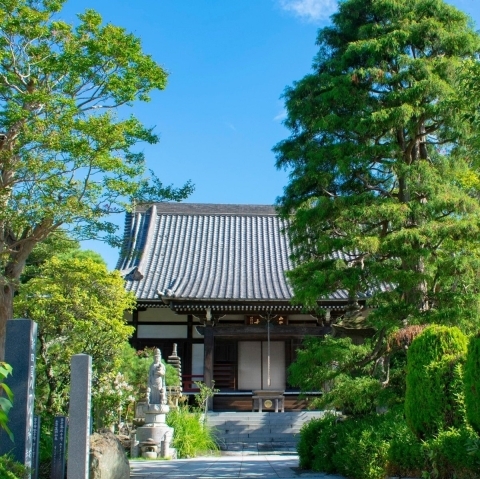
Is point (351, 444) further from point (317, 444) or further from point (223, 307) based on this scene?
point (223, 307)

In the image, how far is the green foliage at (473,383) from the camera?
19.2 ft

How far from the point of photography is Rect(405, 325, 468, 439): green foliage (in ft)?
23.1

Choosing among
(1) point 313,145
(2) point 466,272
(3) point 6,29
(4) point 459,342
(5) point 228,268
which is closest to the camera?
(4) point 459,342

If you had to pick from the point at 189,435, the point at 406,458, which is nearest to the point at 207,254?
the point at 189,435

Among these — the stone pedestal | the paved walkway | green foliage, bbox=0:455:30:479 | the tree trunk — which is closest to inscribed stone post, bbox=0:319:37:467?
green foliage, bbox=0:455:30:479

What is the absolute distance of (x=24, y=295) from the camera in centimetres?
1301

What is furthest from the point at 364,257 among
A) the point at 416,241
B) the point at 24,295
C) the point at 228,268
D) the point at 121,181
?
the point at 228,268

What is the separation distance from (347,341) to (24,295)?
728 cm

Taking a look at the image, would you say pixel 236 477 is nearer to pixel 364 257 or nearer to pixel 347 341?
pixel 347 341

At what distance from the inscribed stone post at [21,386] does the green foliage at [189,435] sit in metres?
6.45

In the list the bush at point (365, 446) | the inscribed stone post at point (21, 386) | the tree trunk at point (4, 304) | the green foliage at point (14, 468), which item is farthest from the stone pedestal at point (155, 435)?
the green foliage at point (14, 468)

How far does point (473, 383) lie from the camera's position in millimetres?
5910

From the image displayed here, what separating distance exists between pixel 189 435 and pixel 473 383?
8.97 metres

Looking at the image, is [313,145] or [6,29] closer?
[6,29]
